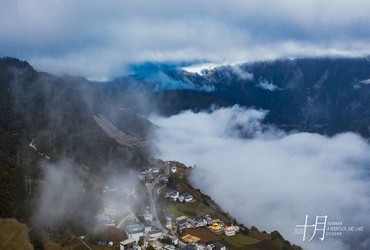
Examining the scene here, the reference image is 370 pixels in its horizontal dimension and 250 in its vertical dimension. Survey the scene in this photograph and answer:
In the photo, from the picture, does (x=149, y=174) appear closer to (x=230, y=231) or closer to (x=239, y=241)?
(x=230, y=231)

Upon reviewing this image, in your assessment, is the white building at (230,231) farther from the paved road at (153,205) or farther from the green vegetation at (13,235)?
the green vegetation at (13,235)

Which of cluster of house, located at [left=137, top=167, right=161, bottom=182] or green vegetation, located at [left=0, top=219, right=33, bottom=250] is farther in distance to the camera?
cluster of house, located at [left=137, top=167, right=161, bottom=182]

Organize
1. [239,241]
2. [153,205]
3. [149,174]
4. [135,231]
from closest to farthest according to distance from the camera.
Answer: [135,231] < [239,241] < [153,205] < [149,174]

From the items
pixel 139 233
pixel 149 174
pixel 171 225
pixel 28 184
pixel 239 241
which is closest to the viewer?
pixel 139 233

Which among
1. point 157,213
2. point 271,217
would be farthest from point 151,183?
point 271,217

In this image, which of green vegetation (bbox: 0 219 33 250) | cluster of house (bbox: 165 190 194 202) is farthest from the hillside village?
green vegetation (bbox: 0 219 33 250)

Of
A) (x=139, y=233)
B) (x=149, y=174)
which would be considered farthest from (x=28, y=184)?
(x=149, y=174)

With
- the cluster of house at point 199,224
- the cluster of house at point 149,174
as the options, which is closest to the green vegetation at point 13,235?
the cluster of house at point 199,224

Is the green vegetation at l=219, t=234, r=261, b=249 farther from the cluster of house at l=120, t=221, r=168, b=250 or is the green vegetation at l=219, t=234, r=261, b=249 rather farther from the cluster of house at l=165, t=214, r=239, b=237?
the cluster of house at l=120, t=221, r=168, b=250

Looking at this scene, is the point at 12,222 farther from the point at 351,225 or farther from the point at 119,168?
the point at 351,225
